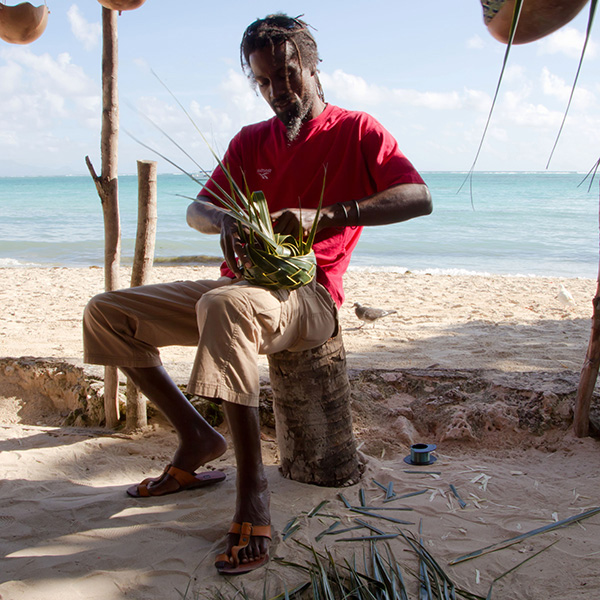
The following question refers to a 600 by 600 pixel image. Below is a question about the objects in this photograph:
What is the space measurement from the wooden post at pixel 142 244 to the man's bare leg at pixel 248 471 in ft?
4.54

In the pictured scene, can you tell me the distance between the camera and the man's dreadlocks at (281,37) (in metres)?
2.36

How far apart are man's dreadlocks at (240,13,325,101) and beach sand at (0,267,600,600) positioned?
1793 mm

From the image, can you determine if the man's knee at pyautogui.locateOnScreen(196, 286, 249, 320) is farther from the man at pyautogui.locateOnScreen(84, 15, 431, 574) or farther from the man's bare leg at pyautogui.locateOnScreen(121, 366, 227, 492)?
the man's bare leg at pyautogui.locateOnScreen(121, 366, 227, 492)

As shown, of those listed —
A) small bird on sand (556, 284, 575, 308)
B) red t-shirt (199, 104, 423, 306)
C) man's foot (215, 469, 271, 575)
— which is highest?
red t-shirt (199, 104, 423, 306)

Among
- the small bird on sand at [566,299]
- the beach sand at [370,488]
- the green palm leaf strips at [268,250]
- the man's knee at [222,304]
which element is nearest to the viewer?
the beach sand at [370,488]

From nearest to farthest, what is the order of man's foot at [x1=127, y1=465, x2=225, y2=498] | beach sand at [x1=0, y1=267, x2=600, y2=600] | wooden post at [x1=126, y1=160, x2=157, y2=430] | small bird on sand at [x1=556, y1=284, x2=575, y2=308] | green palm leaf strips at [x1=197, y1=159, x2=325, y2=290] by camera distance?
beach sand at [x1=0, y1=267, x2=600, y2=600] < green palm leaf strips at [x1=197, y1=159, x2=325, y2=290] < man's foot at [x1=127, y1=465, x2=225, y2=498] < wooden post at [x1=126, y1=160, x2=157, y2=430] < small bird on sand at [x1=556, y1=284, x2=575, y2=308]

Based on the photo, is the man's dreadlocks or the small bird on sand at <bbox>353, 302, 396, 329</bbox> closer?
the man's dreadlocks

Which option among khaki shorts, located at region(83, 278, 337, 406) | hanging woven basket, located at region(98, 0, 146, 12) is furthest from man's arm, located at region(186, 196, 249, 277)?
hanging woven basket, located at region(98, 0, 146, 12)

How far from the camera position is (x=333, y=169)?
7.91ft

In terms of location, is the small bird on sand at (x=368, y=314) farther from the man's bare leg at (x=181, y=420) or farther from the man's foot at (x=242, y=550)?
the man's foot at (x=242, y=550)

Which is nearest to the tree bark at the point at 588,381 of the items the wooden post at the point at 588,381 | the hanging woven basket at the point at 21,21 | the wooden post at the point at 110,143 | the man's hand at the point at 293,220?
the wooden post at the point at 588,381

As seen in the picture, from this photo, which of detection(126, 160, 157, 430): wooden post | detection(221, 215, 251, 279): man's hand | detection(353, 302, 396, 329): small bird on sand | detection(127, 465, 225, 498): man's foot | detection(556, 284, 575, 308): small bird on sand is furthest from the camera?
detection(556, 284, 575, 308): small bird on sand

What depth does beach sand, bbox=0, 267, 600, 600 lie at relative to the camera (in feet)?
5.80

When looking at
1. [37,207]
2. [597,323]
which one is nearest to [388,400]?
[597,323]
